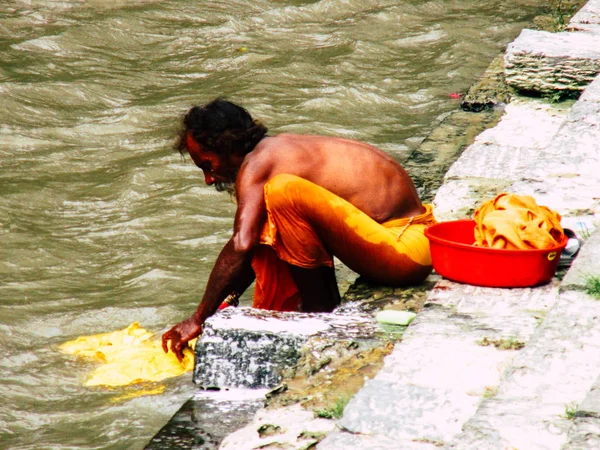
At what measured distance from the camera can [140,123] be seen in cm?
805

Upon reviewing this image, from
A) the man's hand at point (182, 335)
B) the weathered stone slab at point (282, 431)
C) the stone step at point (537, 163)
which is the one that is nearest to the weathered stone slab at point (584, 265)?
the stone step at point (537, 163)

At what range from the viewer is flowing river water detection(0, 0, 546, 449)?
450 centimetres

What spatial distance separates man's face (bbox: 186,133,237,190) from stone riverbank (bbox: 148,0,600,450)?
763 millimetres

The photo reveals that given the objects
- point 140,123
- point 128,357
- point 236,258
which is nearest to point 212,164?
point 236,258

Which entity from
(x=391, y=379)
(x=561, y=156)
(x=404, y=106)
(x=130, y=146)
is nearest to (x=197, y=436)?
(x=391, y=379)

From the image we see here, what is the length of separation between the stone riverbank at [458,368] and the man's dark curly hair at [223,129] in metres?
0.80

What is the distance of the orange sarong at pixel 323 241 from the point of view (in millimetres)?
4012

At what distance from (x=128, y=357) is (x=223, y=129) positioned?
111cm

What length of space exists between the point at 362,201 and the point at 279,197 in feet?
1.48

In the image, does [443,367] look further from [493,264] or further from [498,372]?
[493,264]

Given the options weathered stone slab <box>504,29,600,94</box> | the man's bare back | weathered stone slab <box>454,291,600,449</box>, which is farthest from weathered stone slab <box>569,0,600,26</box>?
weathered stone slab <box>454,291,600,449</box>

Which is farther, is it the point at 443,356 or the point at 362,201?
the point at 362,201

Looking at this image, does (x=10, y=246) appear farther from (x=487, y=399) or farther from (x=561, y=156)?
(x=487, y=399)

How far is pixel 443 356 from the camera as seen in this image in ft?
10.6
